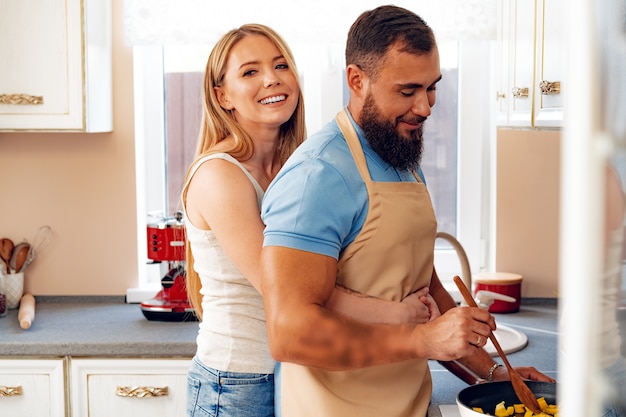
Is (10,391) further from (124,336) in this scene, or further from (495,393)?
(495,393)

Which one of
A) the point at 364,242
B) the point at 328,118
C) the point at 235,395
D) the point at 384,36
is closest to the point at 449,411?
the point at 235,395

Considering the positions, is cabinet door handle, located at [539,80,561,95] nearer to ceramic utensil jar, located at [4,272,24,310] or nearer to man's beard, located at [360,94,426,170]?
man's beard, located at [360,94,426,170]

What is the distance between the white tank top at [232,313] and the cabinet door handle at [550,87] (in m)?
0.70

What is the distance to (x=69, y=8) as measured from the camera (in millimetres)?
2758

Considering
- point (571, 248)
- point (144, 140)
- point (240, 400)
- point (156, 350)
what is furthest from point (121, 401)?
point (571, 248)

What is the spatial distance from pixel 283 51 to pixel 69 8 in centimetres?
103

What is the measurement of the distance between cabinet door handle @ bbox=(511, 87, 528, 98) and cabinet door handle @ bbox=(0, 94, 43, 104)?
58.2 inches

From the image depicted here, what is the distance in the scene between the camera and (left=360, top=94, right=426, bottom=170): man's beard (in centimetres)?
149

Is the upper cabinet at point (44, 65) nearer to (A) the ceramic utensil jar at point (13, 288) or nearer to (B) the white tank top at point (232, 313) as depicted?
(A) the ceramic utensil jar at point (13, 288)

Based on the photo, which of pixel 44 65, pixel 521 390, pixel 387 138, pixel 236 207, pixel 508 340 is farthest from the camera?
pixel 44 65

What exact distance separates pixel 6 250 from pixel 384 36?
6.74 ft

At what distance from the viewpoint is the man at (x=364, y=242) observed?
135 cm

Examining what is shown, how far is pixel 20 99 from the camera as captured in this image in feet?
9.10

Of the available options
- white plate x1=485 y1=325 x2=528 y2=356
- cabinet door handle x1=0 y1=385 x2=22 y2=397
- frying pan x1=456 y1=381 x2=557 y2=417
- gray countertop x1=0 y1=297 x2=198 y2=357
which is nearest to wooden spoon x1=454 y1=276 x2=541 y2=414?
frying pan x1=456 y1=381 x2=557 y2=417
